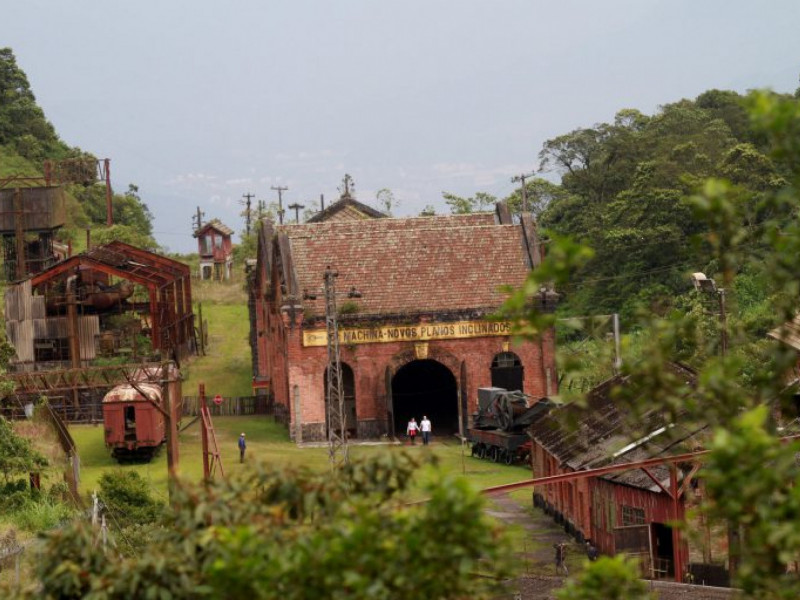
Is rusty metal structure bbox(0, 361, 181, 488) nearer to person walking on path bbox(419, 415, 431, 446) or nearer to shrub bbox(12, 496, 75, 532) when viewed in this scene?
person walking on path bbox(419, 415, 431, 446)

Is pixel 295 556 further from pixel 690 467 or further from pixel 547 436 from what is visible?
pixel 547 436

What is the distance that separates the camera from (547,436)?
38.7m

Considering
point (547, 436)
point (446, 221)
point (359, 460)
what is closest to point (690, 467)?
point (547, 436)

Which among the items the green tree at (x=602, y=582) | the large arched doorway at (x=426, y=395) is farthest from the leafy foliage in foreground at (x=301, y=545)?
the large arched doorway at (x=426, y=395)

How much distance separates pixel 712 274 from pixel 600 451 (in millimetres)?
31782

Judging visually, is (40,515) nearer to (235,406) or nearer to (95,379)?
(95,379)

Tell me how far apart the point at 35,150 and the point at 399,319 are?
62.0 meters

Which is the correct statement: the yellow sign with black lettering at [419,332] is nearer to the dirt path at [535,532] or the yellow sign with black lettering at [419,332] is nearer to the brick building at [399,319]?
the brick building at [399,319]

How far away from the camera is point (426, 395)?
2142 inches

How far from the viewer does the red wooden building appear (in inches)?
1180

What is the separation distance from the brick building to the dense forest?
51.2m

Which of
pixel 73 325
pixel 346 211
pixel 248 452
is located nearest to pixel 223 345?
pixel 346 211

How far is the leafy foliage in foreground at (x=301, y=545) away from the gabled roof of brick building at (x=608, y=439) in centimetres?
1625

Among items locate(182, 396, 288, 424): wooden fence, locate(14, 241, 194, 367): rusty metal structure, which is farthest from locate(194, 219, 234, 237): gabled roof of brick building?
locate(182, 396, 288, 424): wooden fence
